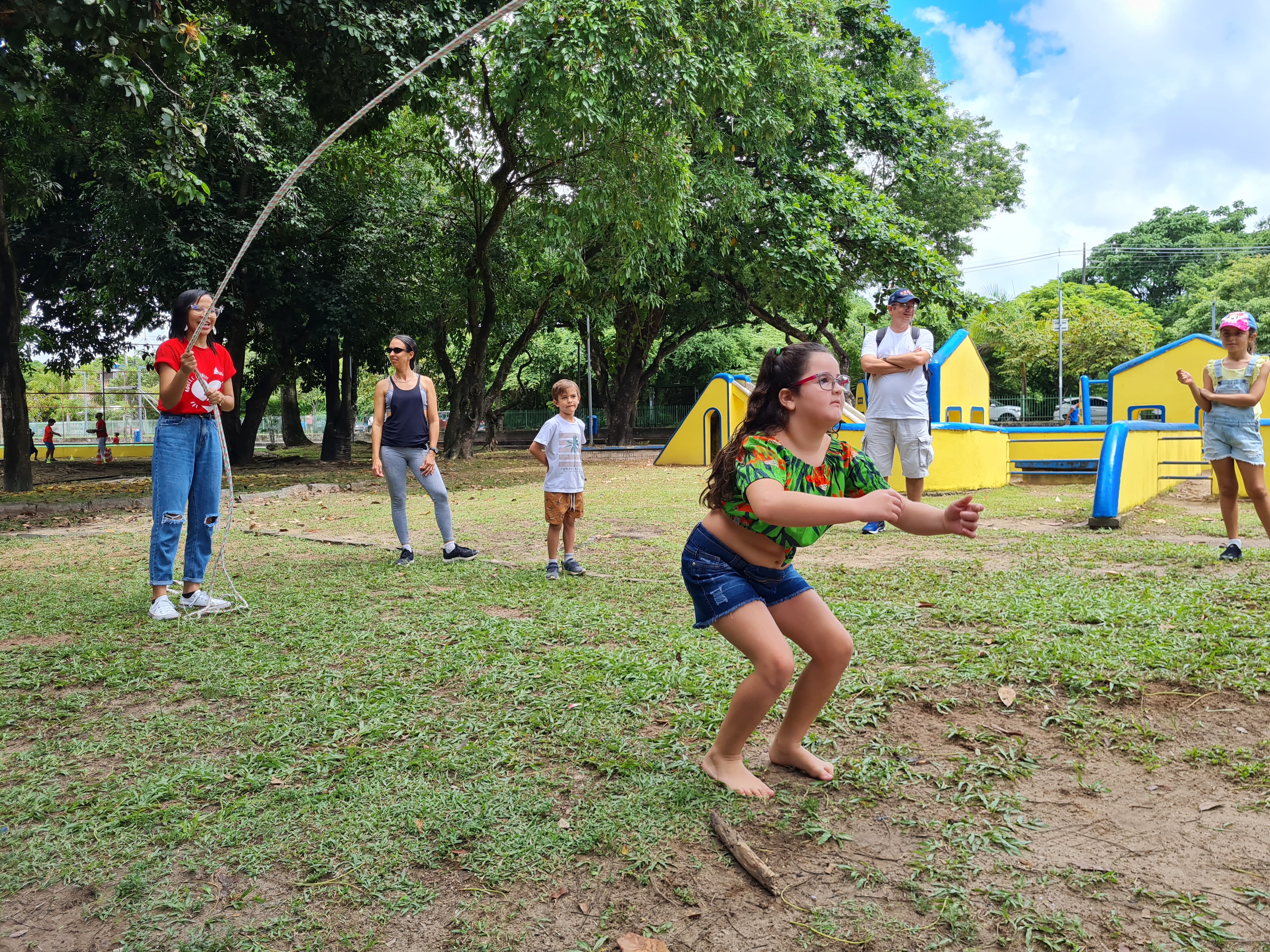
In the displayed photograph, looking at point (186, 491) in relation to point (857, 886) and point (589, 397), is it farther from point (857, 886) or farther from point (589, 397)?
point (589, 397)

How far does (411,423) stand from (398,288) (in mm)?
15386

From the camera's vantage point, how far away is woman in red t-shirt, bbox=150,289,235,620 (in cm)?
516

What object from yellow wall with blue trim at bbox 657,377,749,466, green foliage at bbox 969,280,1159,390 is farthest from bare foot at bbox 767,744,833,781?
green foliage at bbox 969,280,1159,390

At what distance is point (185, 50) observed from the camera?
632cm

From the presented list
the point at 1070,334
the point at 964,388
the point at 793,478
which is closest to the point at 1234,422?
the point at 793,478

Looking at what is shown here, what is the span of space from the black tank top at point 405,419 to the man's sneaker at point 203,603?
82.1 inches

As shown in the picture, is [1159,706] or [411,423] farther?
[411,423]

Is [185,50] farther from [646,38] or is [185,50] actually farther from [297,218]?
[297,218]

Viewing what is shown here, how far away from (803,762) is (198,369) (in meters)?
4.10

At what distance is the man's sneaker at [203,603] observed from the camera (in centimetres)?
546

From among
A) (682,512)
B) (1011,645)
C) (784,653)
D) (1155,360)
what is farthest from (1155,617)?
(1155,360)

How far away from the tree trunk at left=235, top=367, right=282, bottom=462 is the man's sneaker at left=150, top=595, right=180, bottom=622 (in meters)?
19.9

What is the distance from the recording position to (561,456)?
6484mm

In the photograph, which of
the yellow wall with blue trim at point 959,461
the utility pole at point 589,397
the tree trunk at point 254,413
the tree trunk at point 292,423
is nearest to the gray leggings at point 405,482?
the yellow wall with blue trim at point 959,461
